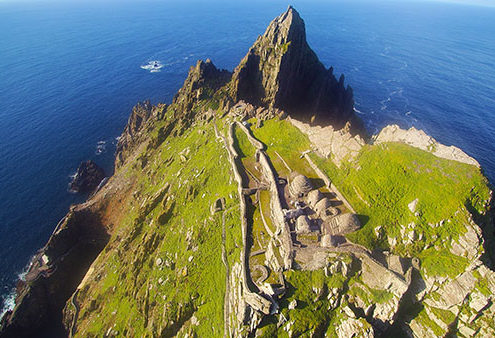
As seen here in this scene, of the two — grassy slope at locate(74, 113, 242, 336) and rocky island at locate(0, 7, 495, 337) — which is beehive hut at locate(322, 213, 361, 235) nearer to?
rocky island at locate(0, 7, 495, 337)

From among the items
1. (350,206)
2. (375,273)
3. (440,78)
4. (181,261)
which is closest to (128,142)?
(181,261)

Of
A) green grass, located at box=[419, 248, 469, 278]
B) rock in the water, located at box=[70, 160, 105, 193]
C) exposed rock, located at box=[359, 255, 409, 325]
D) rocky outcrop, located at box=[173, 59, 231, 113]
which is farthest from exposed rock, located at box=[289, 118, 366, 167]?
rock in the water, located at box=[70, 160, 105, 193]

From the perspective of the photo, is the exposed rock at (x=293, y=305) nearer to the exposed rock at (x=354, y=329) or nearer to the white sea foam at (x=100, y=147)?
the exposed rock at (x=354, y=329)

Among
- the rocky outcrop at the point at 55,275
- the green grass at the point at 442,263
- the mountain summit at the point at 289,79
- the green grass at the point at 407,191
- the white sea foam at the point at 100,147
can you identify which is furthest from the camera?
the white sea foam at the point at 100,147

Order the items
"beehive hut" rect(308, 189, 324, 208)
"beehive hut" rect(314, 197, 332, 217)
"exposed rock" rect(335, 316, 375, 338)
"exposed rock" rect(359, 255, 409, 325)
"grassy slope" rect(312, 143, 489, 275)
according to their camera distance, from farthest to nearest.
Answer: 1. "beehive hut" rect(308, 189, 324, 208)
2. "beehive hut" rect(314, 197, 332, 217)
3. "grassy slope" rect(312, 143, 489, 275)
4. "exposed rock" rect(359, 255, 409, 325)
5. "exposed rock" rect(335, 316, 375, 338)

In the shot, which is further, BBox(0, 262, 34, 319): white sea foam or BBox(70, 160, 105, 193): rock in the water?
BBox(70, 160, 105, 193): rock in the water

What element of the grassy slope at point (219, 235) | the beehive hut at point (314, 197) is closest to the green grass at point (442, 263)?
the grassy slope at point (219, 235)

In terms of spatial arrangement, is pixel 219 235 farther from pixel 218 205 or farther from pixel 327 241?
pixel 327 241
